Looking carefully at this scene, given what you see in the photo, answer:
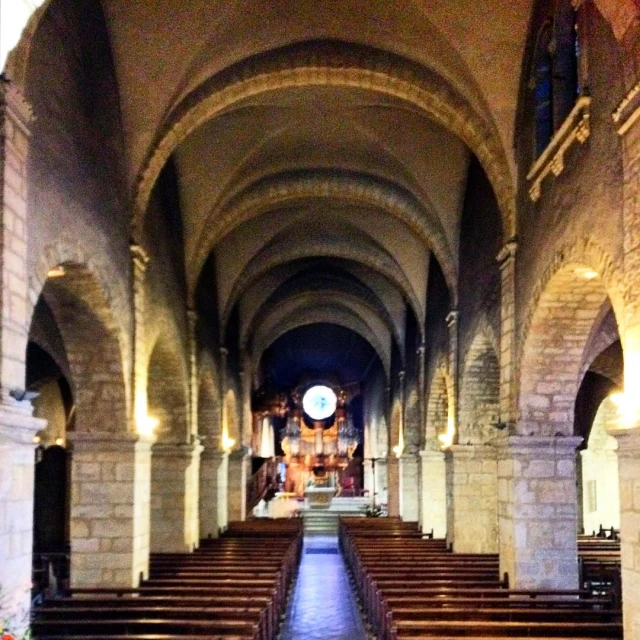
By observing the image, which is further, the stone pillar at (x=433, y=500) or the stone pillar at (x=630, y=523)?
the stone pillar at (x=433, y=500)

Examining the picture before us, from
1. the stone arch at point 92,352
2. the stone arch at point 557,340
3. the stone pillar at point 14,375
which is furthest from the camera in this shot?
the stone arch at point 92,352

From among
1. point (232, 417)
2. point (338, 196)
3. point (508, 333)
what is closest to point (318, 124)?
point (338, 196)

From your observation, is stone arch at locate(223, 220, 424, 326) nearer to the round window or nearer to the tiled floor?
the tiled floor

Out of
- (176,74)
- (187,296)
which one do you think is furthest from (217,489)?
(176,74)

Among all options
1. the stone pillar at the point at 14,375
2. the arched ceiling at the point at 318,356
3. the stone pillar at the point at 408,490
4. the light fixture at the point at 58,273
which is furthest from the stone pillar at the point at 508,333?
the arched ceiling at the point at 318,356

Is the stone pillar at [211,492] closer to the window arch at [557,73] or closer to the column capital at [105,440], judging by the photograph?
the column capital at [105,440]

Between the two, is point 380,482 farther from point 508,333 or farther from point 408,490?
point 508,333

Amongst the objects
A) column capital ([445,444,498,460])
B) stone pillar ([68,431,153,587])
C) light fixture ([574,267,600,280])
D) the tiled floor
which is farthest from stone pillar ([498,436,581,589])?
stone pillar ([68,431,153,587])

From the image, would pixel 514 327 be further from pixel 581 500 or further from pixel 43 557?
pixel 581 500

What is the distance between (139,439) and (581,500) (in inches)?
499

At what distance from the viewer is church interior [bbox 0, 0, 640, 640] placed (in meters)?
7.60

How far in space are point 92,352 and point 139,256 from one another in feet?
4.95

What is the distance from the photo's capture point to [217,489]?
65.1ft

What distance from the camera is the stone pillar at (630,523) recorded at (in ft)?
22.0
